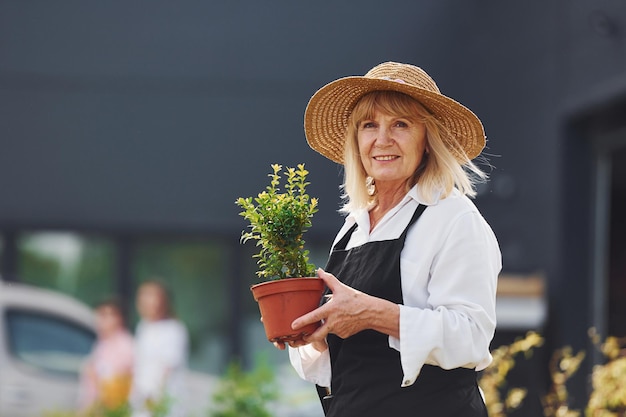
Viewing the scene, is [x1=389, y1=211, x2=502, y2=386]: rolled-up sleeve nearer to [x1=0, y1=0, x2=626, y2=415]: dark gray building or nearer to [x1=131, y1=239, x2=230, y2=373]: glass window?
[x1=0, y1=0, x2=626, y2=415]: dark gray building

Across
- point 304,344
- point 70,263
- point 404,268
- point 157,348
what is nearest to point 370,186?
point 404,268

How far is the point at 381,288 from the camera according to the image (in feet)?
8.93

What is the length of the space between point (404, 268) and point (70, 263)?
7.43 m

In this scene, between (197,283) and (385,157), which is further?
(197,283)

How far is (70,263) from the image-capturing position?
9852 millimetres

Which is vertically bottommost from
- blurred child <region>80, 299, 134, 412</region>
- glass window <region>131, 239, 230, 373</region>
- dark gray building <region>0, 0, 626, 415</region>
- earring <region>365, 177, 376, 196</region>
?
earring <region>365, 177, 376, 196</region>

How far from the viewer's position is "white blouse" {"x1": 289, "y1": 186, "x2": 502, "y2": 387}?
2584 millimetres

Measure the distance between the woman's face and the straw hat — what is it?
0.22 feet

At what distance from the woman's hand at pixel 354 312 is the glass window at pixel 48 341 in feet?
23.0

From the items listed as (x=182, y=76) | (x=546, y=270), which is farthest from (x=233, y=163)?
(x=546, y=270)

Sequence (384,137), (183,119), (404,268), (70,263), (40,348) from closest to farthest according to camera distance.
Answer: (404,268)
(384,137)
(40,348)
(70,263)
(183,119)

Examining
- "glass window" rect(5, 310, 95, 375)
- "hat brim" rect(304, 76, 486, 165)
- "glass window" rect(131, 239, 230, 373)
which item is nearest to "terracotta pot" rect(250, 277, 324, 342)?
"hat brim" rect(304, 76, 486, 165)

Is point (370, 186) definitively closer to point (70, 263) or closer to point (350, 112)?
point (350, 112)

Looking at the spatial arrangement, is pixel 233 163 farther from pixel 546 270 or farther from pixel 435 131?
pixel 435 131
